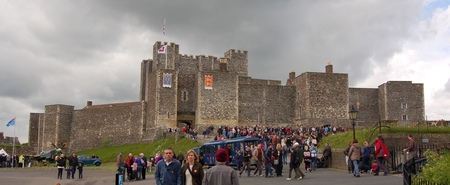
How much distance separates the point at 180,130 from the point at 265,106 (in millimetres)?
10569

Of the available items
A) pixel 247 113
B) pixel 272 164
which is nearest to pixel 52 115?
pixel 247 113

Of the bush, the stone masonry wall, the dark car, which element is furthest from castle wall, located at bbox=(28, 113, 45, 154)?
the bush

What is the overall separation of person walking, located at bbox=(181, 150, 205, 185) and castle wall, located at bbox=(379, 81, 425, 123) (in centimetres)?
4731

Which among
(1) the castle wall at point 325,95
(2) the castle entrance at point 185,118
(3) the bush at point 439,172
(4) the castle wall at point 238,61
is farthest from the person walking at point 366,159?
(4) the castle wall at point 238,61

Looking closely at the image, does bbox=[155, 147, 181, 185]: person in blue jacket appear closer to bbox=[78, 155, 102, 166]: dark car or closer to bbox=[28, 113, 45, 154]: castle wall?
bbox=[78, 155, 102, 166]: dark car

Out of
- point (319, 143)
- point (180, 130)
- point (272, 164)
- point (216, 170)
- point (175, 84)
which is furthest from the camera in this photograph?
point (175, 84)

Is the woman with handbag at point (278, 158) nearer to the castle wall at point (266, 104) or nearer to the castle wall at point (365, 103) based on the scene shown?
the castle wall at point (266, 104)

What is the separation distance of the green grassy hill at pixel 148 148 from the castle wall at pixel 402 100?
24.1 meters

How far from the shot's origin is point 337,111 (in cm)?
5128

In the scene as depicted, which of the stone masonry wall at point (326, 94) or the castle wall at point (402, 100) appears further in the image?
the castle wall at point (402, 100)

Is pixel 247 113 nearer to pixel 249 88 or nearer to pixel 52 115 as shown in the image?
pixel 249 88

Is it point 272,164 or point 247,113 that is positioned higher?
point 247,113

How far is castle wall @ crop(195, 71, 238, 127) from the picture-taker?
49.2 meters

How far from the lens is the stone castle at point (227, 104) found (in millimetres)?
49438
